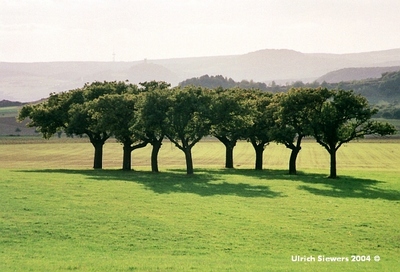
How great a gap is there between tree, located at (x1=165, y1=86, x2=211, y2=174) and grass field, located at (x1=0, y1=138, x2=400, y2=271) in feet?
20.9

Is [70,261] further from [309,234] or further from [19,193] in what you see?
[19,193]

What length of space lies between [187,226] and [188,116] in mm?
32986

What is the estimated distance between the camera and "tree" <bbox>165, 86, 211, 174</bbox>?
6125 cm

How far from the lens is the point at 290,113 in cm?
6275

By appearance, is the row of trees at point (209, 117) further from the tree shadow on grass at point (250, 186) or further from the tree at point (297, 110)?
the tree shadow on grass at point (250, 186)

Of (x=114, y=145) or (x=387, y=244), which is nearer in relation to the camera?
(x=387, y=244)

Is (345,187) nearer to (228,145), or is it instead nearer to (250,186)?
(250,186)

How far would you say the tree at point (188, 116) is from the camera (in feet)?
201

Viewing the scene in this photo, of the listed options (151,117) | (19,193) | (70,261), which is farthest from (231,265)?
(151,117)

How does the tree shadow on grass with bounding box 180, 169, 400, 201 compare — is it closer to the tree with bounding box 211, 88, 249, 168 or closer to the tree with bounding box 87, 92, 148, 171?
the tree with bounding box 211, 88, 249, 168

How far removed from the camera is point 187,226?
Result: 2984 centimetres

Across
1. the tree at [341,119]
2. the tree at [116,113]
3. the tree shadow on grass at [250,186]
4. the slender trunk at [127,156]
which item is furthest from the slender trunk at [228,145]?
the tree at [341,119]

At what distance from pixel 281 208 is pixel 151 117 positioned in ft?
88.0

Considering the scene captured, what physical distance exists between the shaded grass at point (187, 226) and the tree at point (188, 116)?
1291 centimetres
